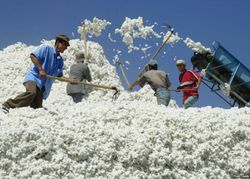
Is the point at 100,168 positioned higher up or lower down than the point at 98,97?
lower down

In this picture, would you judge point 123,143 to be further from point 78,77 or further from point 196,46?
point 196,46

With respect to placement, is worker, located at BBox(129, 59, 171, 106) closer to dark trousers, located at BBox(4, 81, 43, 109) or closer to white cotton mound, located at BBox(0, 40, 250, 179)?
white cotton mound, located at BBox(0, 40, 250, 179)

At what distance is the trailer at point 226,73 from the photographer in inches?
606

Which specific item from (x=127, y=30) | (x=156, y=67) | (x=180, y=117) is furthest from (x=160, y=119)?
(x=127, y=30)

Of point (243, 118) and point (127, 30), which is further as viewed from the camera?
point (127, 30)

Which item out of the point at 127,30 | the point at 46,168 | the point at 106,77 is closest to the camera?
the point at 46,168

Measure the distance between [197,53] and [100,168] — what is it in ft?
30.5

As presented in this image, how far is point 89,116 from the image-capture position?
7.76 m

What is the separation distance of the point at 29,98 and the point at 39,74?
0.48 m

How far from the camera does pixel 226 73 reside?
1566 centimetres

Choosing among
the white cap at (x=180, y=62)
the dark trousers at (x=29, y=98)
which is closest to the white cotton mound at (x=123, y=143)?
the dark trousers at (x=29, y=98)

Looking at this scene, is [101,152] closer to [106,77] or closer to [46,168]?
[46,168]

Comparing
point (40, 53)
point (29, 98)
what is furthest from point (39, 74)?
point (29, 98)

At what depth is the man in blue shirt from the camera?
8.45m
